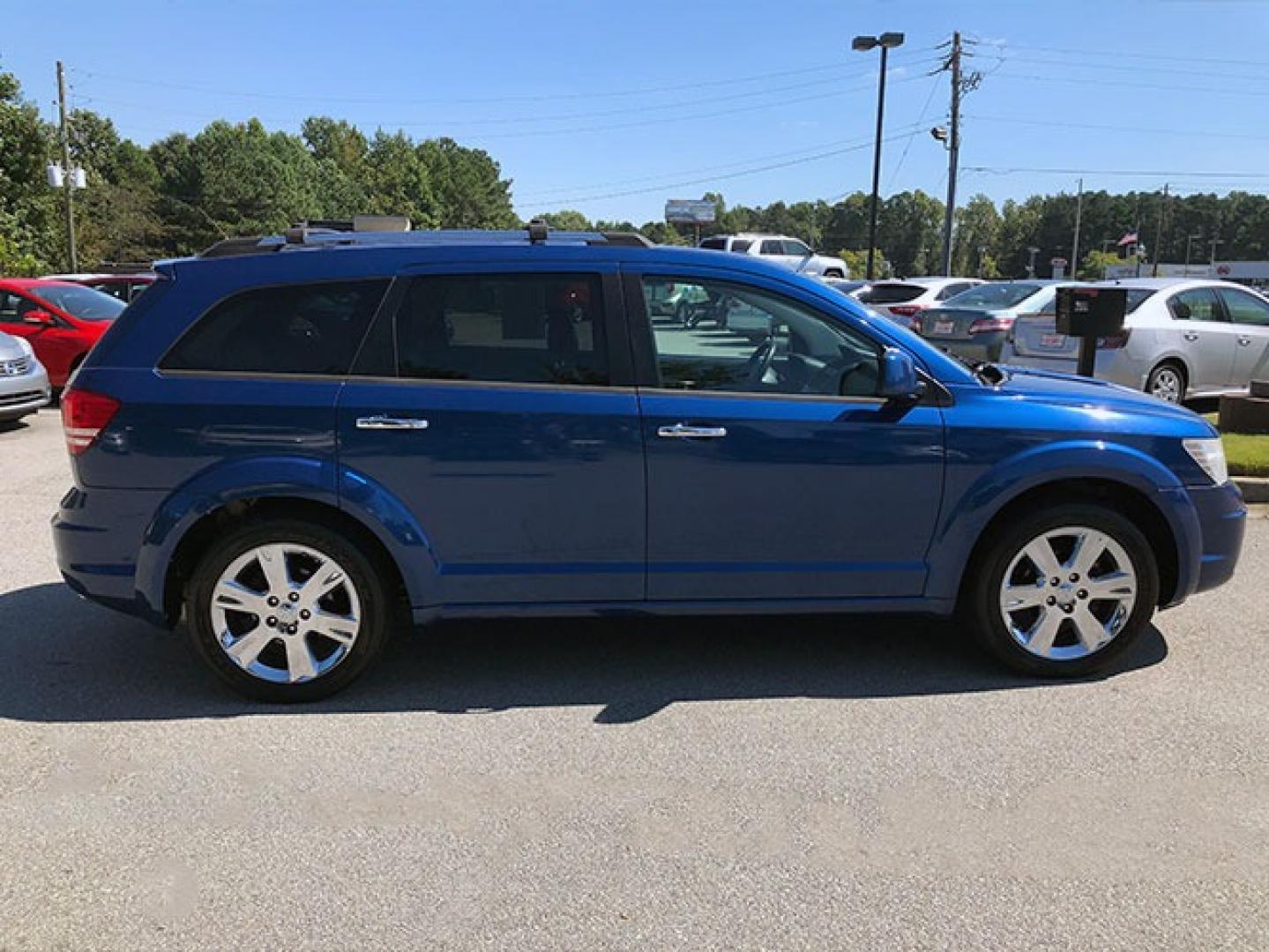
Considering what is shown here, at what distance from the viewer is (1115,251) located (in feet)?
458

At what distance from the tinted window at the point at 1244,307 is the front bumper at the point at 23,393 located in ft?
43.2

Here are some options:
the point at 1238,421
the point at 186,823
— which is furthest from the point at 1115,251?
the point at 186,823

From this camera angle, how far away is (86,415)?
3.88 meters

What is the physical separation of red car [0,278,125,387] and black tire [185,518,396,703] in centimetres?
1010

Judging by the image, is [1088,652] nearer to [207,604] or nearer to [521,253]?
[521,253]

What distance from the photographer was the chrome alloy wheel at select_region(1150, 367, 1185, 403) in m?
10.7

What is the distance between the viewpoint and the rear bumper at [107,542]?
389cm

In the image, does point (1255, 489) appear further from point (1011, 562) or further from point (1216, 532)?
point (1011, 562)

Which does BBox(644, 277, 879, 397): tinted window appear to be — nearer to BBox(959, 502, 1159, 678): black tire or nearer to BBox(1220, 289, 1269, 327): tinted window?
BBox(959, 502, 1159, 678): black tire

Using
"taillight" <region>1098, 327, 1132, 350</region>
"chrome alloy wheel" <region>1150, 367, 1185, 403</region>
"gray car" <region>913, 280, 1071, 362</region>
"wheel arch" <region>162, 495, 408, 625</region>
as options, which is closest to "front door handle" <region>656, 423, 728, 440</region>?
"wheel arch" <region>162, 495, 408, 625</region>

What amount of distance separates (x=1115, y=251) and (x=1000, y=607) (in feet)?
504

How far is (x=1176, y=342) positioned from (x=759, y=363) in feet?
27.8

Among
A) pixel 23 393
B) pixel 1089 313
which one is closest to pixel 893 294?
pixel 1089 313

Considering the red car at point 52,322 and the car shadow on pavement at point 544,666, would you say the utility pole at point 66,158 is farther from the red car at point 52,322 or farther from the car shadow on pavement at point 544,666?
the car shadow on pavement at point 544,666
